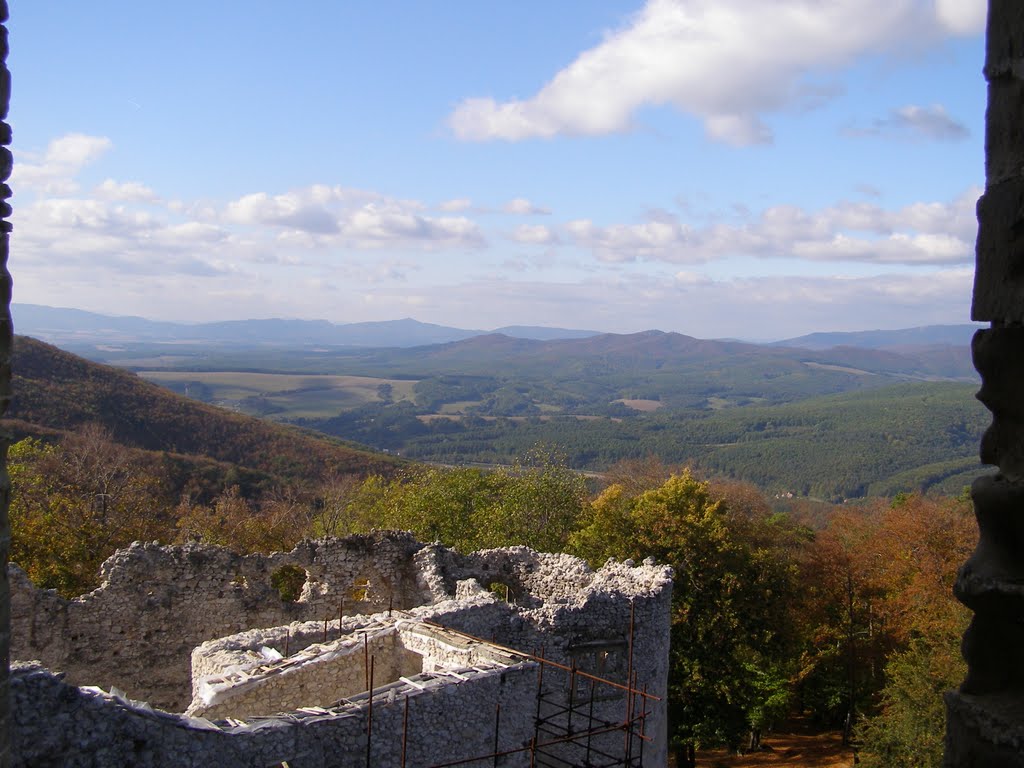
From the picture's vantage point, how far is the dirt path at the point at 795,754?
24.5 m

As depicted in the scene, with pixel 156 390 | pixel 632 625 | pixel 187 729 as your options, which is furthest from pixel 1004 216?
pixel 156 390

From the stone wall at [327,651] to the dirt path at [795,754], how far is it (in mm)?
11521

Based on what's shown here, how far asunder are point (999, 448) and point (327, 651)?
36.6 ft

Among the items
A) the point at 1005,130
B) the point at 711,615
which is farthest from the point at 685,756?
the point at 1005,130

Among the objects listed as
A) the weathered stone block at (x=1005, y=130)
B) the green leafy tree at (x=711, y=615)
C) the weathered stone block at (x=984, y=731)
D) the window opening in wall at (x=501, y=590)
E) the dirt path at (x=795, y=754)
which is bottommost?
the dirt path at (x=795, y=754)

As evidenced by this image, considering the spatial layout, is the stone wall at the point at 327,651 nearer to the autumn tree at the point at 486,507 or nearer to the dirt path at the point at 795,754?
the autumn tree at the point at 486,507

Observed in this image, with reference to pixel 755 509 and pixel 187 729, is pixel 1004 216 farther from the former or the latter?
pixel 755 509

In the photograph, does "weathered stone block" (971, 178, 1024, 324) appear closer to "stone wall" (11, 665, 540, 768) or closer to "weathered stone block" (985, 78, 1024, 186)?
"weathered stone block" (985, 78, 1024, 186)

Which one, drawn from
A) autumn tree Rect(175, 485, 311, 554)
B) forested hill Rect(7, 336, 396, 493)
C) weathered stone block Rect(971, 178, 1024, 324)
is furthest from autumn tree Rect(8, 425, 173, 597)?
weathered stone block Rect(971, 178, 1024, 324)

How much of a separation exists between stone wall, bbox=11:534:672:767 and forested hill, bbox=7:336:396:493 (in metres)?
33.6

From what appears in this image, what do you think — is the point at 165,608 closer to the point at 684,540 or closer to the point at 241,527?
the point at 684,540

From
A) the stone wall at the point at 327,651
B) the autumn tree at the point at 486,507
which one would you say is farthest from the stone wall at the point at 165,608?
the autumn tree at the point at 486,507

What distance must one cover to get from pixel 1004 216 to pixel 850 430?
170731 mm

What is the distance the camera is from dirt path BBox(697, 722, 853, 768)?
24.5 m
